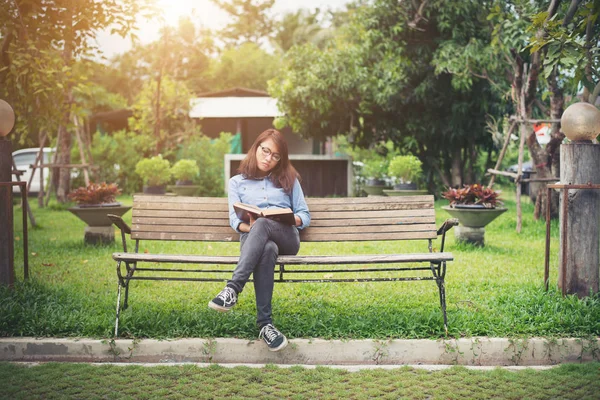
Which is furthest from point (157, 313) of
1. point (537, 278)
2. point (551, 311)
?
point (537, 278)

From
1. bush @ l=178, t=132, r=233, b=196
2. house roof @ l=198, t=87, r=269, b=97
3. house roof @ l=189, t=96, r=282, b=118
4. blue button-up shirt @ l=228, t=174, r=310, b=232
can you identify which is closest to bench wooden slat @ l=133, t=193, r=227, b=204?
blue button-up shirt @ l=228, t=174, r=310, b=232

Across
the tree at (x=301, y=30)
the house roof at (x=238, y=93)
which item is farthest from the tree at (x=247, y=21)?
the house roof at (x=238, y=93)

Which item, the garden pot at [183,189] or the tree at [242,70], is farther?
the tree at [242,70]

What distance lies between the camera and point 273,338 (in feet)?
14.5

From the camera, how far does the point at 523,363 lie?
14.8 feet

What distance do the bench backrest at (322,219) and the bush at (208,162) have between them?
14235 millimetres

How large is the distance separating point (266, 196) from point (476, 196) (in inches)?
182

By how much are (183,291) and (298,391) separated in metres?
2.65

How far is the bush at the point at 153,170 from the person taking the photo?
16.2 metres

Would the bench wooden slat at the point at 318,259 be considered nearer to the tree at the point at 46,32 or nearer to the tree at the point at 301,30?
the tree at the point at 46,32

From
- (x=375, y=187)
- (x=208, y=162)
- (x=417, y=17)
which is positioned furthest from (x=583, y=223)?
(x=208, y=162)

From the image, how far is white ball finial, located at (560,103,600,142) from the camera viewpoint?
5270 millimetres

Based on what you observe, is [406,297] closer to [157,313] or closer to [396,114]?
[157,313]

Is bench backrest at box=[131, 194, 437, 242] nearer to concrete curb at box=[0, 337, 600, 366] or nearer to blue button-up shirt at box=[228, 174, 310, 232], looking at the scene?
blue button-up shirt at box=[228, 174, 310, 232]
